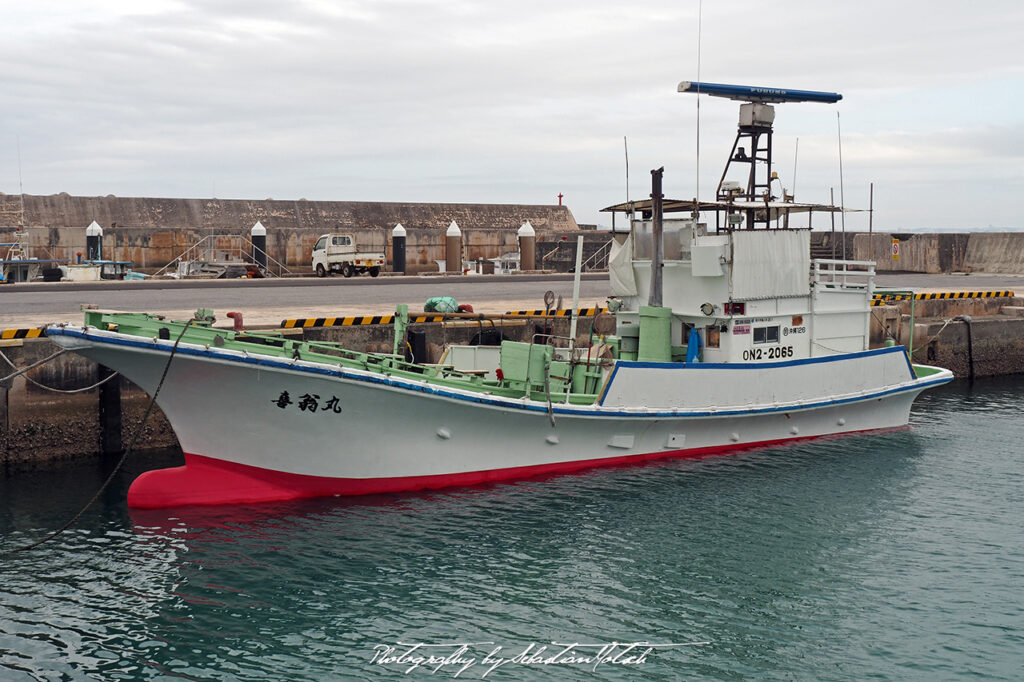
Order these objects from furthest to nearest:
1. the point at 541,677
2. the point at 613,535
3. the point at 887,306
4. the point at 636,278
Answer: the point at 887,306, the point at 636,278, the point at 613,535, the point at 541,677

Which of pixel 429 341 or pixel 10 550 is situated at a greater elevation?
pixel 429 341

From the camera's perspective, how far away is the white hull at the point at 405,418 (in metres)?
14.8

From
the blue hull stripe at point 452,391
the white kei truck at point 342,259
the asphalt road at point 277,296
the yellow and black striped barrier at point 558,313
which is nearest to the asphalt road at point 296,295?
the asphalt road at point 277,296

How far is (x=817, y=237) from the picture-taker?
54.4 m

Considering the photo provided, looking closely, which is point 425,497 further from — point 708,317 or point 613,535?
point 708,317

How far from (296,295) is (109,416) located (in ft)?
47.1

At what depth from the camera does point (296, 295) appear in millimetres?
32688

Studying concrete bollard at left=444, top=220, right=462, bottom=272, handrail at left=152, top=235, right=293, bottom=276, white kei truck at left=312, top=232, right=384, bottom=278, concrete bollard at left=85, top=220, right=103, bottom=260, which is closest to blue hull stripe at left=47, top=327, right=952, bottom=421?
white kei truck at left=312, top=232, right=384, bottom=278

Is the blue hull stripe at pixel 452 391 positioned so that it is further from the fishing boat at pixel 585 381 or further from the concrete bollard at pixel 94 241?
the concrete bollard at pixel 94 241

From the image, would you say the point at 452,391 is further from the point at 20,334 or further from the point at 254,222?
the point at 254,222

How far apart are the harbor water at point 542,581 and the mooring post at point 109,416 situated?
999 mm

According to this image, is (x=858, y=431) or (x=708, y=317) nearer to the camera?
(x=708, y=317)

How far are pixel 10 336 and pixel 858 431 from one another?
58.5 ft

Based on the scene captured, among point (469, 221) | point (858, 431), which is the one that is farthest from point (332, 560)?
point (469, 221)
